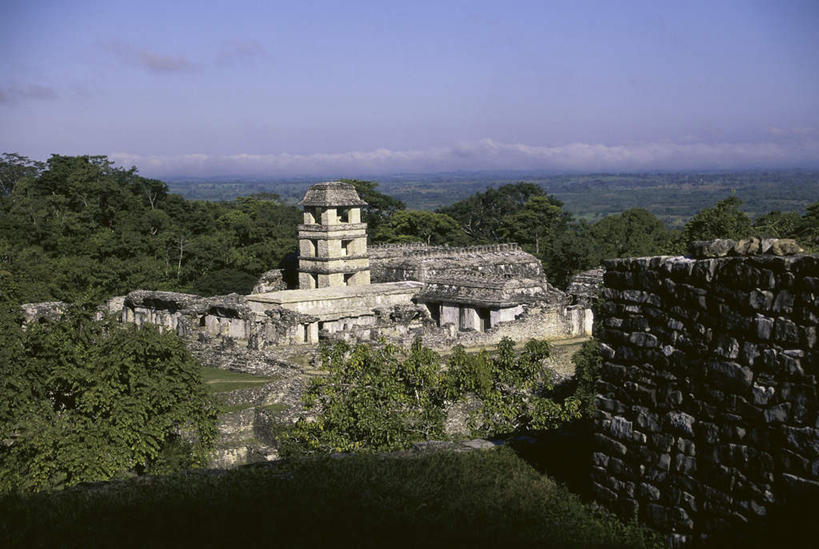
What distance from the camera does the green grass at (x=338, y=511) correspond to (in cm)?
695

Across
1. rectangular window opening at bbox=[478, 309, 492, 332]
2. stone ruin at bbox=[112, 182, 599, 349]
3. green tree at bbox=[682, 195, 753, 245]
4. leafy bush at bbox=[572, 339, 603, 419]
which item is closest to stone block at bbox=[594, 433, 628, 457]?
leafy bush at bbox=[572, 339, 603, 419]

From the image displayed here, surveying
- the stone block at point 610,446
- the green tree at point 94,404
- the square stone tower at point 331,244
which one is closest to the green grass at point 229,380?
the green tree at point 94,404

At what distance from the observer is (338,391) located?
15.5 meters

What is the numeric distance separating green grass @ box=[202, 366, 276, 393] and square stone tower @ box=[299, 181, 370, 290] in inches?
511

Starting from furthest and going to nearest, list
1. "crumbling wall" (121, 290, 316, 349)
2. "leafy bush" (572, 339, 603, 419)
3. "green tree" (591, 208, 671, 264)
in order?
"green tree" (591, 208, 671, 264) → "crumbling wall" (121, 290, 316, 349) → "leafy bush" (572, 339, 603, 419)

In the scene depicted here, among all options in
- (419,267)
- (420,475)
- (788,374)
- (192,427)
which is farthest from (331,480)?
(419,267)

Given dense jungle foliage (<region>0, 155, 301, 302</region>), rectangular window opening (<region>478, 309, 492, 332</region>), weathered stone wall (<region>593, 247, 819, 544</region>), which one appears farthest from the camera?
dense jungle foliage (<region>0, 155, 301, 302</region>)

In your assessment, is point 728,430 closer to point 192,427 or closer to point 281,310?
point 192,427

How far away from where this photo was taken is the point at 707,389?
637 centimetres

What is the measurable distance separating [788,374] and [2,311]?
73.9 feet

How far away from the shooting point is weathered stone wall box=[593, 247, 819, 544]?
18.8 ft

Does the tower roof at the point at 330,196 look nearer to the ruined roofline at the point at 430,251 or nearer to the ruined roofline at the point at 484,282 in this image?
the ruined roofline at the point at 430,251

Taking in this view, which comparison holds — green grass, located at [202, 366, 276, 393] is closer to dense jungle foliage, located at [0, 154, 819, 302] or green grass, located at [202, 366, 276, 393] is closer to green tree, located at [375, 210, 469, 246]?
dense jungle foliage, located at [0, 154, 819, 302]

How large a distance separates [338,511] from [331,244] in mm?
30820
